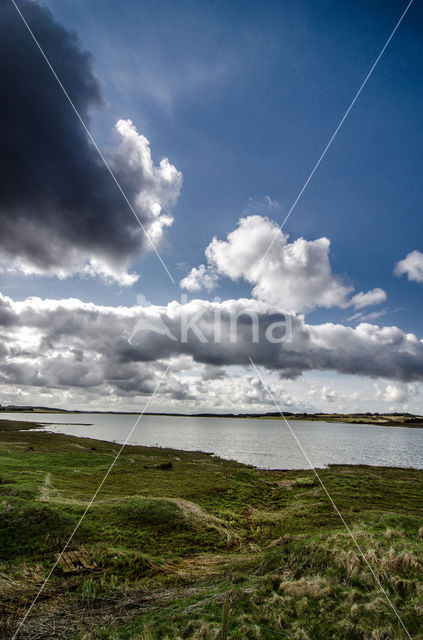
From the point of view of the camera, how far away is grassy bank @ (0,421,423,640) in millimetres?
9562

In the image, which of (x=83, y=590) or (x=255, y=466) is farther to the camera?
(x=255, y=466)

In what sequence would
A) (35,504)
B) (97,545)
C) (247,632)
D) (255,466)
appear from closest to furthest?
(247,632) → (97,545) → (35,504) → (255,466)

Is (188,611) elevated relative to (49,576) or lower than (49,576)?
elevated

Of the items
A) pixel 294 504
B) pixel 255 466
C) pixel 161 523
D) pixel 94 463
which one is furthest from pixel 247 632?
pixel 255 466

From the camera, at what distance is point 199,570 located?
49.6 ft

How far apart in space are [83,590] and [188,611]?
482 cm

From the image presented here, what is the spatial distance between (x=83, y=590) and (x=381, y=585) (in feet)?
37.2

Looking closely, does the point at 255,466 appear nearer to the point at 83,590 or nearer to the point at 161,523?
the point at 161,523

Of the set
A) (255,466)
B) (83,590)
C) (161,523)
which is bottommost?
(255,466)

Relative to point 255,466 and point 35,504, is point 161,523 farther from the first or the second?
point 255,466

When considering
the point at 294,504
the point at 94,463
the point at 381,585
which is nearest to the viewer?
the point at 381,585

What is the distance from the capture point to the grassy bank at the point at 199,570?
376 inches

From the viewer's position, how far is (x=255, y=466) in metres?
63.0

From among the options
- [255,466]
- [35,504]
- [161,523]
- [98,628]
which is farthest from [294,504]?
[255,466]
